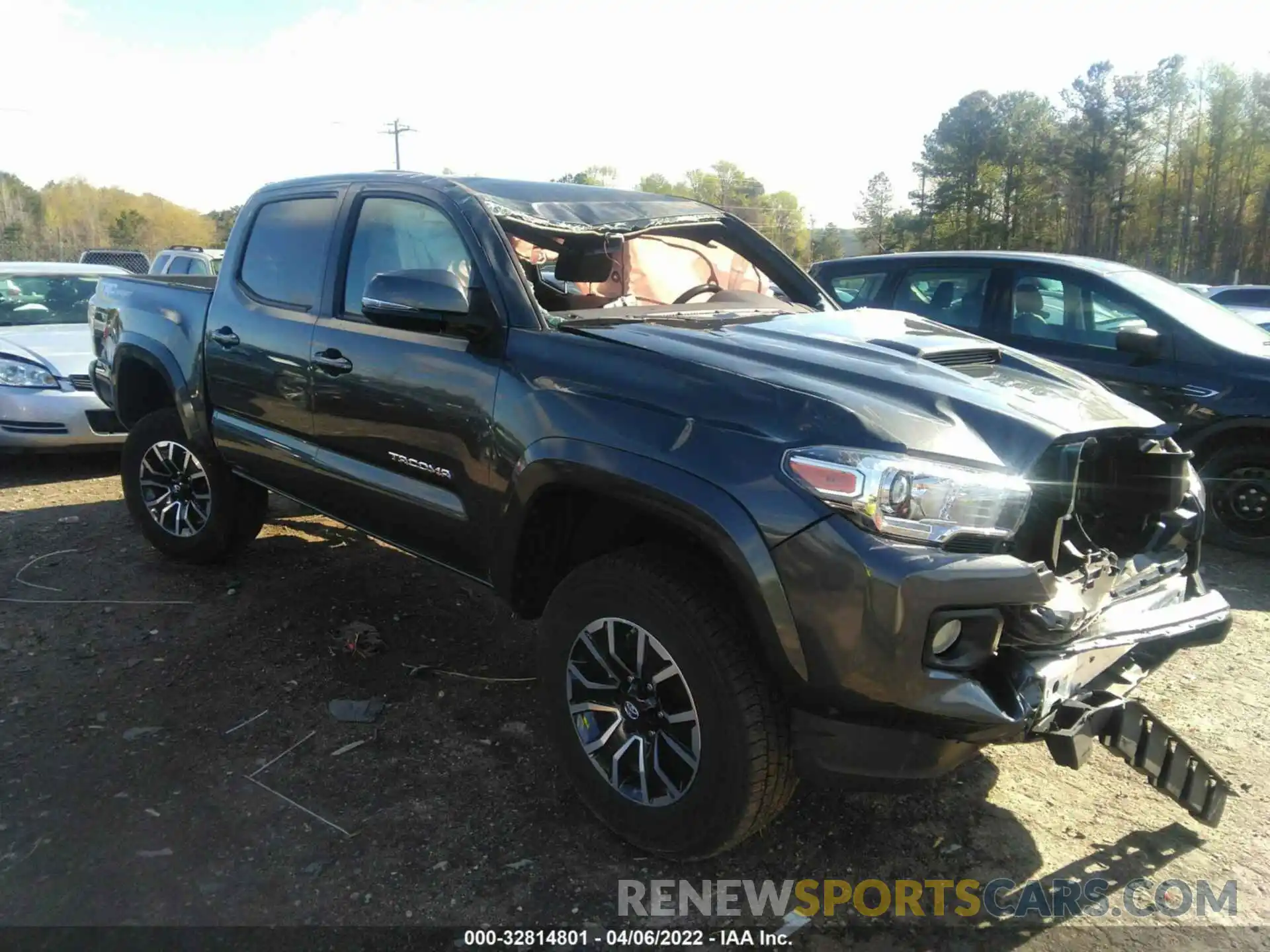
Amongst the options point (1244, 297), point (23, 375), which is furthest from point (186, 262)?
point (1244, 297)

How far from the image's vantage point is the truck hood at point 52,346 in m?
6.92

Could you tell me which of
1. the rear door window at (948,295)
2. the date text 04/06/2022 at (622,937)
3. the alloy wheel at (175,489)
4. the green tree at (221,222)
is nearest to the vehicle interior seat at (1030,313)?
the rear door window at (948,295)

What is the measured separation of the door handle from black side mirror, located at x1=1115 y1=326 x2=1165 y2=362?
448 centimetres

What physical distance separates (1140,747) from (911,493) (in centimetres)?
104

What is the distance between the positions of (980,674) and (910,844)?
0.87 m

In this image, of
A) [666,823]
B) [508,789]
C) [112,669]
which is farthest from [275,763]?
[666,823]

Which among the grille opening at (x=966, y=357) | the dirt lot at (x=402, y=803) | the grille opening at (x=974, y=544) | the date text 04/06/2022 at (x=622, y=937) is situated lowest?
the date text 04/06/2022 at (x=622, y=937)

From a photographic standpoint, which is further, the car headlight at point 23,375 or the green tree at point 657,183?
the green tree at point 657,183

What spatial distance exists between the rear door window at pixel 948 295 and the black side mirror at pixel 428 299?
4.13 metres

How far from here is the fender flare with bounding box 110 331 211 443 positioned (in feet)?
14.7

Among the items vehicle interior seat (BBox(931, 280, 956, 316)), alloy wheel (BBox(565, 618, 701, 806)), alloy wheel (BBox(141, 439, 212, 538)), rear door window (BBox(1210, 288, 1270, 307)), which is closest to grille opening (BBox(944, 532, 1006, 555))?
alloy wheel (BBox(565, 618, 701, 806))

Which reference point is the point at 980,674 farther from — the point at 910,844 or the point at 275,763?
the point at 275,763

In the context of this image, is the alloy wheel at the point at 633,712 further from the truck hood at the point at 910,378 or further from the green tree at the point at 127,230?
the green tree at the point at 127,230

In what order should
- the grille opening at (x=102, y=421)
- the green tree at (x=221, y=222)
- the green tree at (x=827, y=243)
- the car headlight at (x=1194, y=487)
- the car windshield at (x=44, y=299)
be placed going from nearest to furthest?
1. the car headlight at (x=1194, y=487)
2. the grille opening at (x=102, y=421)
3. the car windshield at (x=44, y=299)
4. the green tree at (x=221, y=222)
5. the green tree at (x=827, y=243)
